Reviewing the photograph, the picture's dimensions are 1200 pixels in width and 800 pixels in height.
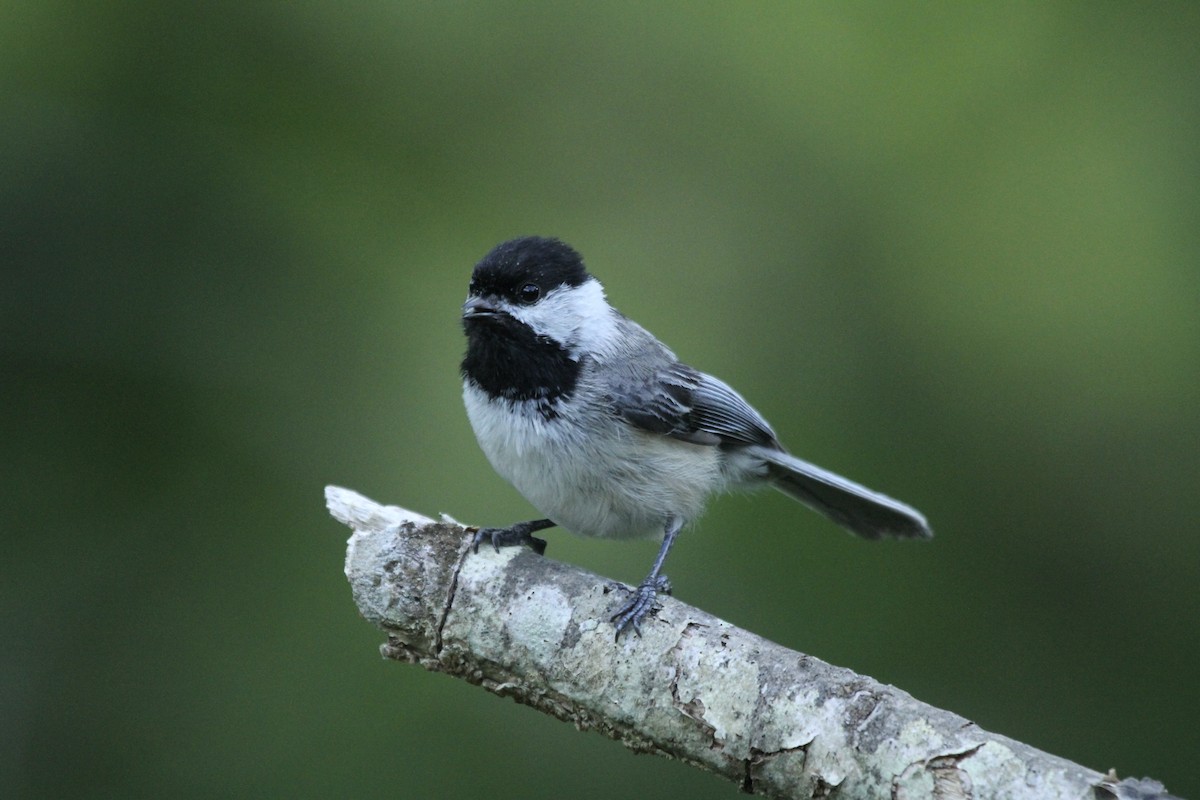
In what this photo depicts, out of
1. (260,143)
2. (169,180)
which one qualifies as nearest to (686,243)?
(260,143)

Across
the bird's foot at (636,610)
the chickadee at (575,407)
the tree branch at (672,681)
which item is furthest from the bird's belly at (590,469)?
the bird's foot at (636,610)

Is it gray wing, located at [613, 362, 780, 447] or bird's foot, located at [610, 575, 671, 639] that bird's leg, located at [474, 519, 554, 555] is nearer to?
bird's foot, located at [610, 575, 671, 639]

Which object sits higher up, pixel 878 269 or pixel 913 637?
pixel 878 269

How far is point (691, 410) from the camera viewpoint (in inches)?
114

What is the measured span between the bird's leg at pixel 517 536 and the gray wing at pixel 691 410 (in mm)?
384

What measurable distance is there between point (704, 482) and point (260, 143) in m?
1.91

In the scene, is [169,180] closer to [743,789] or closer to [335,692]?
[335,692]

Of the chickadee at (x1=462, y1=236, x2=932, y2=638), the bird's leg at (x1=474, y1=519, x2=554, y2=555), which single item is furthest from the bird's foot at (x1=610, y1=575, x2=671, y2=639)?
the chickadee at (x1=462, y1=236, x2=932, y2=638)

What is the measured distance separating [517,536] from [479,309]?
22.5 inches

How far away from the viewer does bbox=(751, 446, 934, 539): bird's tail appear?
3.02m

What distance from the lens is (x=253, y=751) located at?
10.6 ft

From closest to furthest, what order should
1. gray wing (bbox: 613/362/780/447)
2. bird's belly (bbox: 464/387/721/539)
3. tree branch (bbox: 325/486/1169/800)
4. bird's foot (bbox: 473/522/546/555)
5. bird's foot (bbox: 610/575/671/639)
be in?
tree branch (bbox: 325/486/1169/800) < bird's foot (bbox: 610/575/671/639) < bird's foot (bbox: 473/522/546/555) < bird's belly (bbox: 464/387/721/539) < gray wing (bbox: 613/362/780/447)

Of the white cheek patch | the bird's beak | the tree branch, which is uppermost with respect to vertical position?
the white cheek patch

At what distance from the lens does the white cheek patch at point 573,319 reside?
107 inches
